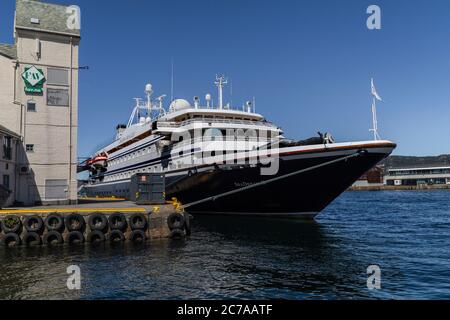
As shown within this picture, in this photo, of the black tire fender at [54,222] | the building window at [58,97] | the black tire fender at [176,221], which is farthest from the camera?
the building window at [58,97]

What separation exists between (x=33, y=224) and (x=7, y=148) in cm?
804

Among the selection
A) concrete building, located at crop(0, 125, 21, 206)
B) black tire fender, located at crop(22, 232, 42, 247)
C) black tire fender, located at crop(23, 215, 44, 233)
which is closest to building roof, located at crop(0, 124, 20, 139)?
concrete building, located at crop(0, 125, 21, 206)

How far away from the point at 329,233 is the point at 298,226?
8.64 feet

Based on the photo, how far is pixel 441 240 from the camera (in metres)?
20.1

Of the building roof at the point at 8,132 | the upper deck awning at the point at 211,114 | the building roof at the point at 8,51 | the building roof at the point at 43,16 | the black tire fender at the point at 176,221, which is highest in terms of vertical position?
the building roof at the point at 43,16

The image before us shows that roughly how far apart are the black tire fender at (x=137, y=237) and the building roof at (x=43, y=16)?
16.6m

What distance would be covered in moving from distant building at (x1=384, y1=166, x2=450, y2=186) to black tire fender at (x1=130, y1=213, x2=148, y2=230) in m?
142

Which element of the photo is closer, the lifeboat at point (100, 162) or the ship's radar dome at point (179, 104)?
the ship's radar dome at point (179, 104)

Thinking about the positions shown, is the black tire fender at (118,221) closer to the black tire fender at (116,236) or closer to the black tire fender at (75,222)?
the black tire fender at (116,236)

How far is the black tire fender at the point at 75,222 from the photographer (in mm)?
19406

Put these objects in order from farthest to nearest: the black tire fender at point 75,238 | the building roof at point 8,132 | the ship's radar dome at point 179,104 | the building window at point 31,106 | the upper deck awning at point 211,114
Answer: the ship's radar dome at point 179,104 → the upper deck awning at point 211,114 → the building window at point 31,106 → the building roof at point 8,132 → the black tire fender at point 75,238

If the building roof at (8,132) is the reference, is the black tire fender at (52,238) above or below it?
below

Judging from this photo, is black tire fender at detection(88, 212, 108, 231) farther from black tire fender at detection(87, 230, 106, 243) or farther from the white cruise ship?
the white cruise ship

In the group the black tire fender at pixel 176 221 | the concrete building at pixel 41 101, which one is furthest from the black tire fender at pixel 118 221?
the concrete building at pixel 41 101
